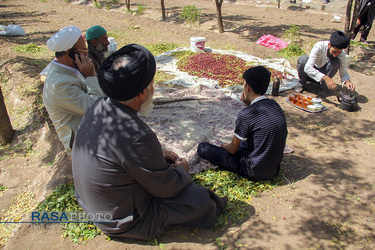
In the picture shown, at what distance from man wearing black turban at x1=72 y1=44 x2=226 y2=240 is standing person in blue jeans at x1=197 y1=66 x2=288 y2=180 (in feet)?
3.25

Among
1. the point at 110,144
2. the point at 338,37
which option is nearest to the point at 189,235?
the point at 110,144

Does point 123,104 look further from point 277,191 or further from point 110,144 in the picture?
point 277,191

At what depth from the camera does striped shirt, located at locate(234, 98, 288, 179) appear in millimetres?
2674

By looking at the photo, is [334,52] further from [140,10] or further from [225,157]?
[140,10]

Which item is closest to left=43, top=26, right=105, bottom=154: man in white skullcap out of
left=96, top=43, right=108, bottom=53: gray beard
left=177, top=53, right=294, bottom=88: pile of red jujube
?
left=96, top=43, right=108, bottom=53: gray beard

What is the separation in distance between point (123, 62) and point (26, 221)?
1.85 metres

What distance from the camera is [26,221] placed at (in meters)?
2.44

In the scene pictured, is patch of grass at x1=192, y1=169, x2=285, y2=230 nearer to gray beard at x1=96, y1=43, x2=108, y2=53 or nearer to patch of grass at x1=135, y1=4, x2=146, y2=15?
gray beard at x1=96, y1=43, x2=108, y2=53

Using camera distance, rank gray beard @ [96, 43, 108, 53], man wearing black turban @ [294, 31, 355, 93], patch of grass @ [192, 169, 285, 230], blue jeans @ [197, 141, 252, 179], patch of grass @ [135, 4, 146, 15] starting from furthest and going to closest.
Result: 1. patch of grass @ [135, 4, 146, 15]
2. man wearing black turban @ [294, 31, 355, 93]
3. gray beard @ [96, 43, 108, 53]
4. blue jeans @ [197, 141, 252, 179]
5. patch of grass @ [192, 169, 285, 230]

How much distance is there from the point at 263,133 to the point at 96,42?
2916 mm

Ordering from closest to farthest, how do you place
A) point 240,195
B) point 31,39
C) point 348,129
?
1. point 240,195
2. point 348,129
3. point 31,39

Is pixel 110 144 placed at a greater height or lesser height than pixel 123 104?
lesser

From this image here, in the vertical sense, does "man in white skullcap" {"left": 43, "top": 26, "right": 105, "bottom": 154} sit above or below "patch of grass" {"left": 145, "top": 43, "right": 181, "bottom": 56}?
above

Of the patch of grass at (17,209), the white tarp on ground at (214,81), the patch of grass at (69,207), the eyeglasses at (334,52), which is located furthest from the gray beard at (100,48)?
the eyeglasses at (334,52)
